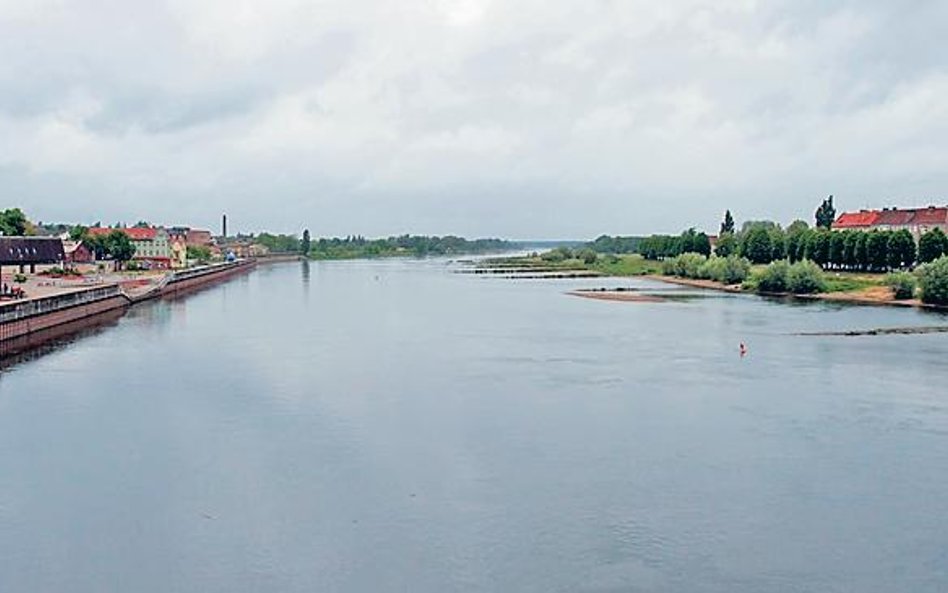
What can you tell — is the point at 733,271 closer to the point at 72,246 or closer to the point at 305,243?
the point at 72,246

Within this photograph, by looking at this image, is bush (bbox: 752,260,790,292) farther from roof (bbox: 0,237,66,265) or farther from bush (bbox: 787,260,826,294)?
roof (bbox: 0,237,66,265)

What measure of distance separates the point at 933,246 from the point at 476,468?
1668 inches

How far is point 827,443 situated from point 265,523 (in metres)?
9.41

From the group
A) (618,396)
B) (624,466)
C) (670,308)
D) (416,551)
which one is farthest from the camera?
(670,308)

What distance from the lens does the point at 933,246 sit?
50562 millimetres

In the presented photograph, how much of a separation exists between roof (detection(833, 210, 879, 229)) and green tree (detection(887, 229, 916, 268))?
2671 cm

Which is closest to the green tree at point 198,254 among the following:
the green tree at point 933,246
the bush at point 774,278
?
the bush at point 774,278

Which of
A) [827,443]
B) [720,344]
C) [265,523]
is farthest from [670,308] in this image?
[265,523]

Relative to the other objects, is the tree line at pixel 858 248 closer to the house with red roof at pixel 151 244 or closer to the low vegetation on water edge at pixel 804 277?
the low vegetation on water edge at pixel 804 277

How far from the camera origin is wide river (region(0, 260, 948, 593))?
11.3m

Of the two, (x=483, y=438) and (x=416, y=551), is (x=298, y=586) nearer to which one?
(x=416, y=551)

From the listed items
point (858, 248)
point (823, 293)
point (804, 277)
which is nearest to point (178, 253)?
point (804, 277)

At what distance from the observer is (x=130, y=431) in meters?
17.7

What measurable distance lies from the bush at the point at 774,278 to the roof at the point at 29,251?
3608cm
